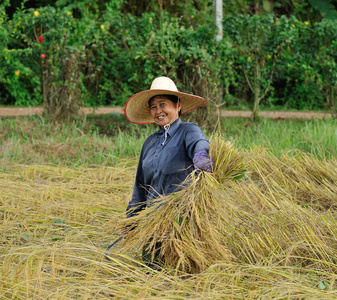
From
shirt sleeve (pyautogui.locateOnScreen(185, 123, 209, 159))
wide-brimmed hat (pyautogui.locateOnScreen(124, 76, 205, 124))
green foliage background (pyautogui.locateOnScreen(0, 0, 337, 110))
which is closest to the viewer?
A: shirt sleeve (pyautogui.locateOnScreen(185, 123, 209, 159))

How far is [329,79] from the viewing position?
6.94m

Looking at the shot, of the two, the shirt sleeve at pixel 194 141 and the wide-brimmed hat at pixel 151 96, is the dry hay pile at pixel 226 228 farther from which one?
the wide-brimmed hat at pixel 151 96

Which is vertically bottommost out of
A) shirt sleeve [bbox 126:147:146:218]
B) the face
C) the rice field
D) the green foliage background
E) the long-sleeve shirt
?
the rice field

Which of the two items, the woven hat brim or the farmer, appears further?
the woven hat brim

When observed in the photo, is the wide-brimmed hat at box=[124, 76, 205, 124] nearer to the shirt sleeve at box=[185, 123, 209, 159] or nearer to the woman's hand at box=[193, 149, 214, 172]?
the shirt sleeve at box=[185, 123, 209, 159]

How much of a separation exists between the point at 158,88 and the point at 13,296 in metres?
1.28

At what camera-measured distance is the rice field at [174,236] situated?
2.07 metres

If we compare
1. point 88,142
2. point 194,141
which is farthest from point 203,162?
point 88,142

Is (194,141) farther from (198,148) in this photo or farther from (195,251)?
(195,251)

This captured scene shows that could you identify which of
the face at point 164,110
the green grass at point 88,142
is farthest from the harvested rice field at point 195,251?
the green grass at point 88,142

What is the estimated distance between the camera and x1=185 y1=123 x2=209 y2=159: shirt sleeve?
7.24ft

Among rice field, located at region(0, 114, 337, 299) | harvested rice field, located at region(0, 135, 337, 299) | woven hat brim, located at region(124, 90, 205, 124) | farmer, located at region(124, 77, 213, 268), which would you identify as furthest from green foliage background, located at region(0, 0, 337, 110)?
farmer, located at region(124, 77, 213, 268)

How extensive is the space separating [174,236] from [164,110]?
0.78 m

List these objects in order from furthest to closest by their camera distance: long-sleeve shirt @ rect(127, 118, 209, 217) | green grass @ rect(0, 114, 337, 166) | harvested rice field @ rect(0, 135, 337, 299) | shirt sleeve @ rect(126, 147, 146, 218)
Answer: green grass @ rect(0, 114, 337, 166)
shirt sleeve @ rect(126, 147, 146, 218)
long-sleeve shirt @ rect(127, 118, 209, 217)
harvested rice field @ rect(0, 135, 337, 299)
